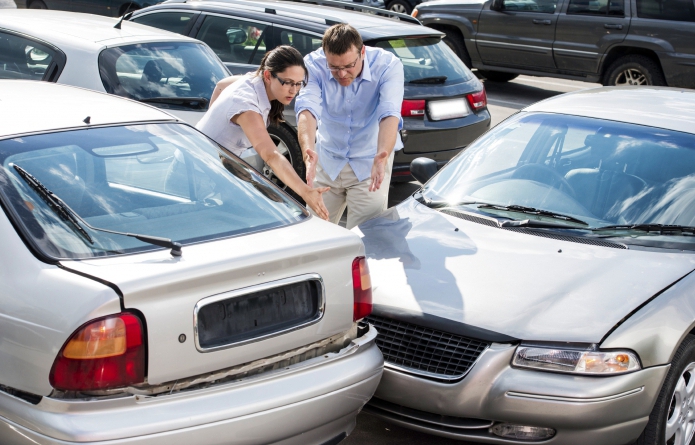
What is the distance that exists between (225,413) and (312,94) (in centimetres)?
254

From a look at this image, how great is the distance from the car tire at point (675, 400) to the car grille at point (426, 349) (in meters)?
0.74

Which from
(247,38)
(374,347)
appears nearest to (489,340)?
(374,347)

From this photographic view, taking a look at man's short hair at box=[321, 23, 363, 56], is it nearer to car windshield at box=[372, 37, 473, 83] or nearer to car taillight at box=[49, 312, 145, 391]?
car taillight at box=[49, 312, 145, 391]

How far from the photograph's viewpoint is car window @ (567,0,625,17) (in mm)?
12477

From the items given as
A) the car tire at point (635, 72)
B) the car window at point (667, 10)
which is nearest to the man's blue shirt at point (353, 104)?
the car tire at point (635, 72)

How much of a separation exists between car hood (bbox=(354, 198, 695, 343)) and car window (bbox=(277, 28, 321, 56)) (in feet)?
12.9

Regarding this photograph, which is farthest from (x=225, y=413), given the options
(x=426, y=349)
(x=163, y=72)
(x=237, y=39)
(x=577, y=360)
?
(x=237, y=39)

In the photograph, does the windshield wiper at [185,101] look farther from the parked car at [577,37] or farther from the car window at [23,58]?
the parked car at [577,37]

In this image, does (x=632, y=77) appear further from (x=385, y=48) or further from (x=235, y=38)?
(x=235, y=38)

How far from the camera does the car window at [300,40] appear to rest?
8047 millimetres

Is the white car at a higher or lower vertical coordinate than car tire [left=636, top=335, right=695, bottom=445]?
higher

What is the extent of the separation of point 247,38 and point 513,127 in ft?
12.9

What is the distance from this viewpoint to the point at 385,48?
780cm

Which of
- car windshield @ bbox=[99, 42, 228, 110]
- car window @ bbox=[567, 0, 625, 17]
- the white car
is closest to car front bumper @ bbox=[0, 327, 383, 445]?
the white car
